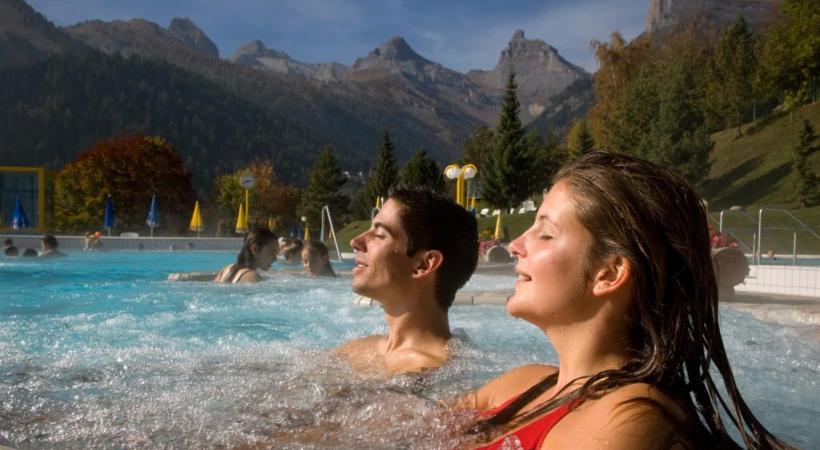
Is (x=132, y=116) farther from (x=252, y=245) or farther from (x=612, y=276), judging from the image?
(x=612, y=276)

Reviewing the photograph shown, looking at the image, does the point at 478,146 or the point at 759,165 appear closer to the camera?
the point at 759,165

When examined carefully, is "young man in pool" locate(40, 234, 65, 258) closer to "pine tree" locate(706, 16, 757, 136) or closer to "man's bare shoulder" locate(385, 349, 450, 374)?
"man's bare shoulder" locate(385, 349, 450, 374)

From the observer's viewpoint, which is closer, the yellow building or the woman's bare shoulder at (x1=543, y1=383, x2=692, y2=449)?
the woman's bare shoulder at (x1=543, y1=383, x2=692, y2=449)

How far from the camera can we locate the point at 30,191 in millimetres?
44500

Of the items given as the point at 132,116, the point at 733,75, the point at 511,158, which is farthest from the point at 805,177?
the point at 132,116

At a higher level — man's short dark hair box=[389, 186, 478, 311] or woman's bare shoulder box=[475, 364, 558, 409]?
man's short dark hair box=[389, 186, 478, 311]

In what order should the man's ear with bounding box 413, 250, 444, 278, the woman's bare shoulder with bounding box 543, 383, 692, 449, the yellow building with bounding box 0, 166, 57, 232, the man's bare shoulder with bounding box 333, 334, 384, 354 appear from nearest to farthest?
the woman's bare shoulder with bounding box 543, 383, 692, 449, the man's ear with bounding box 413, 250, 444, 278, the man's bare shoulder with bounding box 333, 334, 384, 354, the yellow building with bounding box 0, 166, 57, 232

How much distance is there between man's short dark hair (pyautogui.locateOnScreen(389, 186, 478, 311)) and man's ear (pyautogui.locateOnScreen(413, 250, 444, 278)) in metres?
0.02

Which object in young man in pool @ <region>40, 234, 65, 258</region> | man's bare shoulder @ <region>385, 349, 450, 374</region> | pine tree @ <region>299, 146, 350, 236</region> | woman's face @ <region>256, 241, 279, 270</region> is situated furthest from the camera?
pine tree @ <region>299, 146, 350, 236</region>

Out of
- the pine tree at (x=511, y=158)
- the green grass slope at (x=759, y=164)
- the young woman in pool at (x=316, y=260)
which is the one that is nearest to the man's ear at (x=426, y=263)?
the young woman in pool at (x=316, y=260)

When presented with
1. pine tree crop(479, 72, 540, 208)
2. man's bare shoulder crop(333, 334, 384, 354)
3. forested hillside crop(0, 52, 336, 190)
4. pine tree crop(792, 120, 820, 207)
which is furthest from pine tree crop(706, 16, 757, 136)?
forested hillside crop(0, 52, 336, 190)

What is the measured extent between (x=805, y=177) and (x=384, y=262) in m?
36.5

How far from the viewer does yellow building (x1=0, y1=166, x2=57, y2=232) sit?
43344mm

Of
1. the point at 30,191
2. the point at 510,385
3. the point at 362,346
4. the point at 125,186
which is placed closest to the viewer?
the point at 510,385
